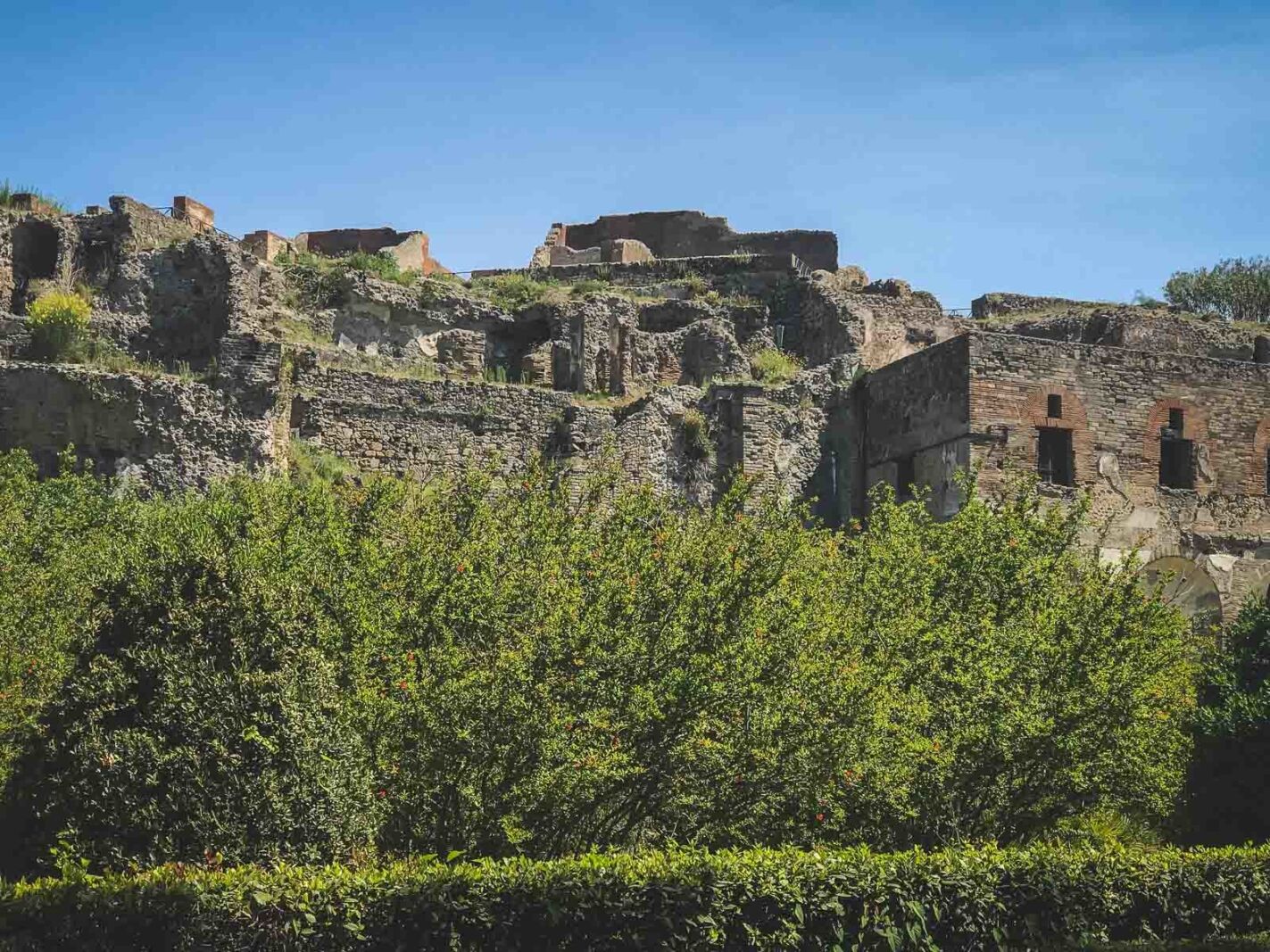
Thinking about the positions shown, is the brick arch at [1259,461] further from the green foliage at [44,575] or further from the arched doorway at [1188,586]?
the green foliage at [44,575]

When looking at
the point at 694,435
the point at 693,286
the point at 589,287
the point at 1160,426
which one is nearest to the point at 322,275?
the point at 589,287

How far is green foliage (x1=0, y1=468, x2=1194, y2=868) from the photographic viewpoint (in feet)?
50.0

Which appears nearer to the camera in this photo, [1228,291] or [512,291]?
[512,291]

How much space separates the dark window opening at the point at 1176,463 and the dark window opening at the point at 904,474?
15.3 feet

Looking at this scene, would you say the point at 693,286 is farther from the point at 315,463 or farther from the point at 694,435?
the point at 315,463

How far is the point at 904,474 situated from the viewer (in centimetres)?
3281

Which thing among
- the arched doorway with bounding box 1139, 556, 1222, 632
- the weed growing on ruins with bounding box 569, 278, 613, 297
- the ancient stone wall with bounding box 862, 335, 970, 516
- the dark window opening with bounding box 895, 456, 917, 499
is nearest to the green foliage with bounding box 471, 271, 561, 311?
the weed growing on ruins with bounding box 569, 278, 613, 297

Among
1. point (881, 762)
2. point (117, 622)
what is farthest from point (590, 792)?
point (117, 622)

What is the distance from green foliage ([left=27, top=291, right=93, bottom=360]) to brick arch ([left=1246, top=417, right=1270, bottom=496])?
22.3 meters

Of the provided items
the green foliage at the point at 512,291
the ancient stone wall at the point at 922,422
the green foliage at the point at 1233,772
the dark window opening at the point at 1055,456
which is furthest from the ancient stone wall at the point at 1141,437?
the green foliage at the point at 512,291

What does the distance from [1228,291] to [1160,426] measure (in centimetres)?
2452

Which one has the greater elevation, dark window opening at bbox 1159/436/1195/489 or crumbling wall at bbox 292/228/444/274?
crumbling wall at bbox 292/228/444/274

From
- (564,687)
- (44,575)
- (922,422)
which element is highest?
(922,422)

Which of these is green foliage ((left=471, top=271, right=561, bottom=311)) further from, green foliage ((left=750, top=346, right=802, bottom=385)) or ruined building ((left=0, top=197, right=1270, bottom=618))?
green foliage ((left=750, top=346, right=802, bottom=385))
